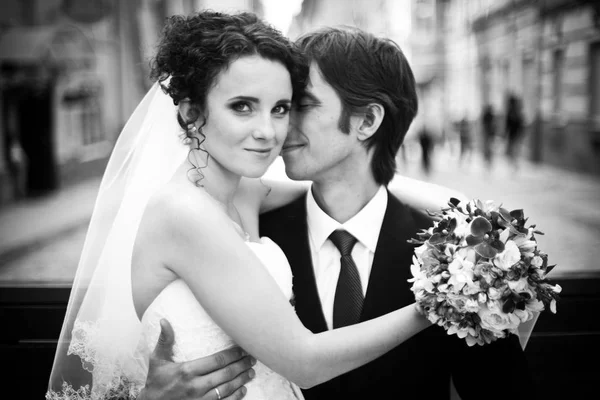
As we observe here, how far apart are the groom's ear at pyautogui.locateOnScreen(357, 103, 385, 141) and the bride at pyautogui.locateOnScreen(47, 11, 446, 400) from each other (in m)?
0.34

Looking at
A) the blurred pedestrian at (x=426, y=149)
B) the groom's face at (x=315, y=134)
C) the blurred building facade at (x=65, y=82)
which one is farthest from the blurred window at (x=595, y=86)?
the groom's face at (x=315, y=134)

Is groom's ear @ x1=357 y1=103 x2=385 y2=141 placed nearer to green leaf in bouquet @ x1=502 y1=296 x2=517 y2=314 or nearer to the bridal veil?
the bridal veil

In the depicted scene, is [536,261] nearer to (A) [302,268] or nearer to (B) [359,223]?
(B) [359,223]

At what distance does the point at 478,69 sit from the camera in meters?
15.4

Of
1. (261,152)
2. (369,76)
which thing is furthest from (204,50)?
(369,76)

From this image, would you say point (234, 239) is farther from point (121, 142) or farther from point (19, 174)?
point (19, 174)

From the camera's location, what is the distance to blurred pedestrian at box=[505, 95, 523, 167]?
533 inches

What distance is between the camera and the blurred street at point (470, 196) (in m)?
6.69

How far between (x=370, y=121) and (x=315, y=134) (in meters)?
0.24

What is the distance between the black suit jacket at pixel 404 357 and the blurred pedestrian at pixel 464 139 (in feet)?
40.4

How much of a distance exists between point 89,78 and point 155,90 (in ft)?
39.2

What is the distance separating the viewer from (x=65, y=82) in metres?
11.9

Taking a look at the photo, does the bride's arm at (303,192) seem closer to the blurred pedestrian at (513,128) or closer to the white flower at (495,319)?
the white flower at (495,319)

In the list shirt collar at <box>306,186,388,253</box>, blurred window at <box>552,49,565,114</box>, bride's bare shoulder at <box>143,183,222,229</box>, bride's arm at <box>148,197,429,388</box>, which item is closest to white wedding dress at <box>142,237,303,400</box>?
bride's arm at <box>148,197,429,388</box>
